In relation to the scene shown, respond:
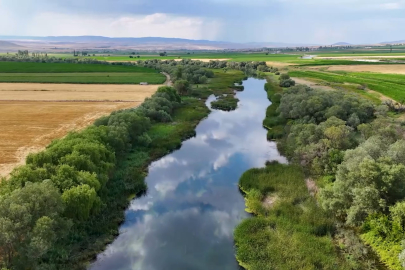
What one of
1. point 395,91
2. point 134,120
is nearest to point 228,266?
point 134,120

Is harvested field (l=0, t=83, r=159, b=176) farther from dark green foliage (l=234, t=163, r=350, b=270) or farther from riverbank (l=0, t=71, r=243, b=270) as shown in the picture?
dark green foliage (l=234, t=163, r=350, b=270)

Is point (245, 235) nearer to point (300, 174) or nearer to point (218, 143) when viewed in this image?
point (300, 174)

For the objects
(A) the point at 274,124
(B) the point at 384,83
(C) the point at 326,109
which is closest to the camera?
(C) the point at 326,109

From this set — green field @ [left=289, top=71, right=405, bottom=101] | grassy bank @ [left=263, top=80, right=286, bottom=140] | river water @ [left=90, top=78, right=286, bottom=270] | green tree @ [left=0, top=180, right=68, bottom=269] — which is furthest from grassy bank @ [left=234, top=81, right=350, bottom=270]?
green field @ [left=289, top=71, right=405, bottom=101]

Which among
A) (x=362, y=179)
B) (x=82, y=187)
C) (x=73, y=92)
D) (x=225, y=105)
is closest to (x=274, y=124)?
(x=225, y=105)

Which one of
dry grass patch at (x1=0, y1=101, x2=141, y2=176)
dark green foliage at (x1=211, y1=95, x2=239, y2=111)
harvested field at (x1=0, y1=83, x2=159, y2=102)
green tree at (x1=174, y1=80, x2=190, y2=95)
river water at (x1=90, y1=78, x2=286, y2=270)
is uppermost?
green tree at (x1=174, y1=80, x2=190, y2=95)

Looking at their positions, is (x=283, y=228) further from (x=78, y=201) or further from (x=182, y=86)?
(x=182, y=86)

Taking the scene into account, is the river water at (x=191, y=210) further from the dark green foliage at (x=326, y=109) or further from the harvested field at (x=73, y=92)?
the harvested field at (x=73, y=92)
